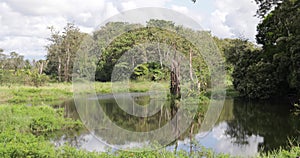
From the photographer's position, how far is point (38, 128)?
8.60 meters

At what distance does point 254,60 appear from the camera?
58.3ft

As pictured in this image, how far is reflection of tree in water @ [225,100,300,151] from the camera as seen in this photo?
311 inches

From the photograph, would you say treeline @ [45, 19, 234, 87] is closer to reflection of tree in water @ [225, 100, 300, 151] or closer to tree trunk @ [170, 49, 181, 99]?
tree trunk @ [170, 49, 181, 99]

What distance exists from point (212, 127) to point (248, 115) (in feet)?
10.5

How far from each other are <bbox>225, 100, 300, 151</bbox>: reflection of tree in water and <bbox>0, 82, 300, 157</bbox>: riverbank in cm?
155

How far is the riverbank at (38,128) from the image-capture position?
16.1ft

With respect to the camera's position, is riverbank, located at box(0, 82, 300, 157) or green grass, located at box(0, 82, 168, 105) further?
green grass, located at box(0, 82, 168, 105)

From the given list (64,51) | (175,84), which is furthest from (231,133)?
(64,51)

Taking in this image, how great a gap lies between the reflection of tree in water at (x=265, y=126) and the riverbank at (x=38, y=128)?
155cm

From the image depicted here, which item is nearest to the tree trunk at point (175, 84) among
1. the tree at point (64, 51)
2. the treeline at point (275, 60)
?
the treeline at point (275, 60)

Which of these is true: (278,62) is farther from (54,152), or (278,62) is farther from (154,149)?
(54,152)

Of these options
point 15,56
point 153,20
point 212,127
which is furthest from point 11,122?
point 15,56

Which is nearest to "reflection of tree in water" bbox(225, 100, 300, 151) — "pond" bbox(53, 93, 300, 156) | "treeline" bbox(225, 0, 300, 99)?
"pond" bbox(53, 93, 300, 156)

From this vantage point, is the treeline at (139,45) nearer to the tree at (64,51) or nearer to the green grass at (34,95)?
the green grass at (34,95)
